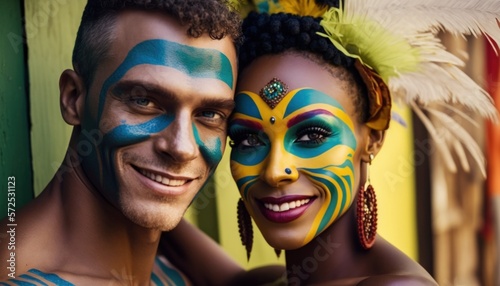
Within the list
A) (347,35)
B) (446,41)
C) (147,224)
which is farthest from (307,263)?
(446,41)

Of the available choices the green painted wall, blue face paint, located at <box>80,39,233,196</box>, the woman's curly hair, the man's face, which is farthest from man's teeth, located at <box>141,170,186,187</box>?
the green painted wall

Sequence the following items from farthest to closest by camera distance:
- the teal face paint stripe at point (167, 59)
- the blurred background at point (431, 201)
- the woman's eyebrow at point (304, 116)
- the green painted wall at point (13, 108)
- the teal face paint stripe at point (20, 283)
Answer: the blurred background at point (431, 201), the green painted wall at point (13, 108), the woman's eyebrow at point (304, 116), the teal face paint stripe at point (167, 59), the teal face paint stripe at point (20, 283)

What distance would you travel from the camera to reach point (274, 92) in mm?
2980

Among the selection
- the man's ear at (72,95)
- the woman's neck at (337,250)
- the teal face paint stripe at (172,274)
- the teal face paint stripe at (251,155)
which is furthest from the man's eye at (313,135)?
the teal face paint stripe at (172,274)

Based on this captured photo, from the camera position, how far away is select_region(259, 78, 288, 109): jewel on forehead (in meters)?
2.97

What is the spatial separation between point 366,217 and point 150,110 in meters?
1.00

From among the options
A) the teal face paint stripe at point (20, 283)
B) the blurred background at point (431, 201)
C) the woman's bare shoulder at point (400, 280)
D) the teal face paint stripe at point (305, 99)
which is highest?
the teal face paint stripe at point (305, 99)

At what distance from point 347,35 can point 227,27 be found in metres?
0.51

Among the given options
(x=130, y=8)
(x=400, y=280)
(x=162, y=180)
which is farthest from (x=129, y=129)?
(x=400, y=280)

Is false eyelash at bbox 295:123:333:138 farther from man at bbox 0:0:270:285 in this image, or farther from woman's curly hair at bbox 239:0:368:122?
man at bbox 0:0:270:285

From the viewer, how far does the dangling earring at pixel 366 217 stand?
3072 mm

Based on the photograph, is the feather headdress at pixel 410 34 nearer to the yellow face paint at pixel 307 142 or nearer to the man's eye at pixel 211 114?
the yellow face paint at pixel 307 142

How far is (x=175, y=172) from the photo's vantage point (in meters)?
2.81

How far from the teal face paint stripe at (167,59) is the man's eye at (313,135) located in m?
0.43
